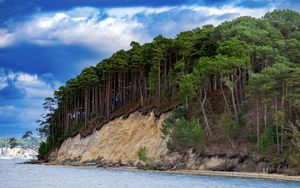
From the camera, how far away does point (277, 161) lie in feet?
257

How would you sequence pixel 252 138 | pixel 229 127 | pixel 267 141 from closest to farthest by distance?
pixel 267 141 → pixel 252 138 → pixel 229 127

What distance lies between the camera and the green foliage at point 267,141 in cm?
8056

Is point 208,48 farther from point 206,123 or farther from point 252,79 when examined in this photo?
point 252,79

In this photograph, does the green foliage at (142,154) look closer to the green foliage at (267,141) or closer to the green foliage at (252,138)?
the green foliage at (252,138)

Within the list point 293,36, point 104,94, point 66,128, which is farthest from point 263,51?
point 66,128

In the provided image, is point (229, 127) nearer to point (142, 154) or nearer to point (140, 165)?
point (142, 154)

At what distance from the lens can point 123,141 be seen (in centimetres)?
11631

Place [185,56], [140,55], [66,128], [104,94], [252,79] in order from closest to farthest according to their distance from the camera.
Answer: [252,79] < [185,56] < [140,55] < [104,94] < [66,128]

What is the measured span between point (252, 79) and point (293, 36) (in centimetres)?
2328

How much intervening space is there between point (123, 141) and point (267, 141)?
137 ft

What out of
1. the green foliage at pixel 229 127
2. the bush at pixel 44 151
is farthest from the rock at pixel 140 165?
the bush at pixel 44 151

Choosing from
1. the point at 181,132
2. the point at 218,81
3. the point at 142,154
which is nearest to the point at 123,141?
the point at 142,154

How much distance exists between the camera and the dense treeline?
81.0 m

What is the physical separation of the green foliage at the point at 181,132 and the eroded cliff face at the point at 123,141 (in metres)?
5.13
